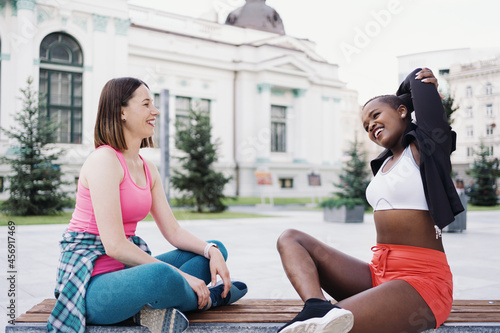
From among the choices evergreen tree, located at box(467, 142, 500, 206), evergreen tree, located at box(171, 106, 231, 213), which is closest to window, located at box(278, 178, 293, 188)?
evergreen tree, located at box(467, 142, 500, 206)

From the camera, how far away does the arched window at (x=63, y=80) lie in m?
24.2

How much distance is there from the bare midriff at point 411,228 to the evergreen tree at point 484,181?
23.0m

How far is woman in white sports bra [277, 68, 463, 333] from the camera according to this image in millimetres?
1945

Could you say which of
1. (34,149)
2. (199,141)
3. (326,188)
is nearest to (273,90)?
(326,188)

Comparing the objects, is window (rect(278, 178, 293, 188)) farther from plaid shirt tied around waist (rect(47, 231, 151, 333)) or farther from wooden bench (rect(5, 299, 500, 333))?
plaid shirt tied around waist (rect(47, 231, 151, 333))

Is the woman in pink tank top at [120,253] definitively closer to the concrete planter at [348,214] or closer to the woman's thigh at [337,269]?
the woman's thigh at [337,269]

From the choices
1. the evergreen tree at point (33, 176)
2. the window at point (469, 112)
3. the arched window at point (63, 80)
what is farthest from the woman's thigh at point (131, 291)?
the window at point (469, 112)

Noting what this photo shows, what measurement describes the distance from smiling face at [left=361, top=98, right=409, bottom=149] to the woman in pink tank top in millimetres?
1017

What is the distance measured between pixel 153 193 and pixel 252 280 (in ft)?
8.31

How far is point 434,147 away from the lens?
7.07 feet

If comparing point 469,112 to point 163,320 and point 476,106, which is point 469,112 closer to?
point 476,106

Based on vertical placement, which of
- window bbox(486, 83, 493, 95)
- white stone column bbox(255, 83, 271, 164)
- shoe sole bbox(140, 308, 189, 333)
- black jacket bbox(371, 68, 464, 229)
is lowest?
shoe sole bbox(140, 308, 189, 333)

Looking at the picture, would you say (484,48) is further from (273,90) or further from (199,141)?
(199,141)

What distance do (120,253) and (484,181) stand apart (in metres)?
24.2
